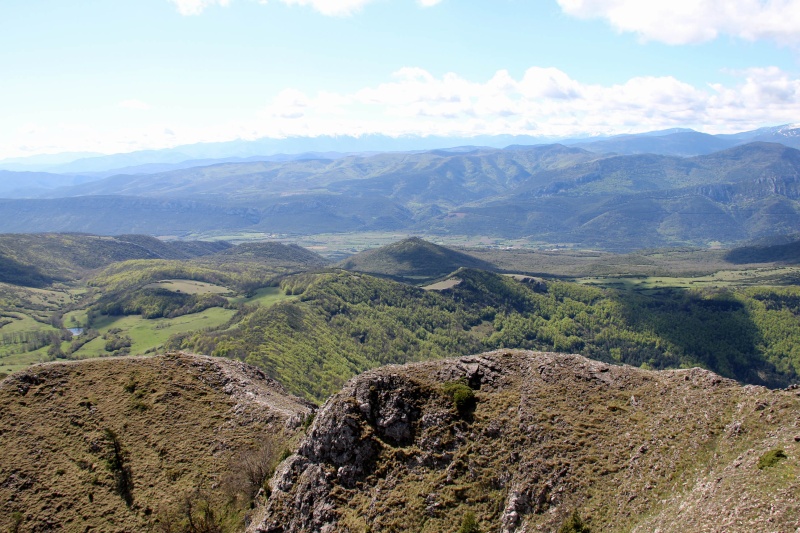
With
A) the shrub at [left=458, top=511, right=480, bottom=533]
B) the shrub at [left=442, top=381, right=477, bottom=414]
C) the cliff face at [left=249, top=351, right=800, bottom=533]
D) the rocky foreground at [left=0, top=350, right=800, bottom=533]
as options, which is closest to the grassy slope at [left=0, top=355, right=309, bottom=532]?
the rocky foreground at [left=0, top=350, right=800, bottom=533]

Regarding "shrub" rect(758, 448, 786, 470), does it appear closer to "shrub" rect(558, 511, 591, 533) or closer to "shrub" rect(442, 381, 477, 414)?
"shrub" rect(558, 511, 591, 533)

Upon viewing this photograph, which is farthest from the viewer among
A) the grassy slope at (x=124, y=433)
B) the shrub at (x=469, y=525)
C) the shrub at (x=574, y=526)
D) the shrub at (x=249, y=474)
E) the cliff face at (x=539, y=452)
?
the grassy slope at (x=124, y=433)

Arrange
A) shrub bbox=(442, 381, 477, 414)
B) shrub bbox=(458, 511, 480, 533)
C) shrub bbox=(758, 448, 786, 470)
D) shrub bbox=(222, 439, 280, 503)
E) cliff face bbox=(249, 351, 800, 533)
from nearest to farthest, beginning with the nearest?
shrub bbox=(758, 448, 786, 470) → cliff face bbox=(249, 351, 800, 533) → shrub bbox=(458, 511, 480, 533) → shrub bbox=(442, 381, 477, 414) → shrub bbox=(222, 439, 280, 503)

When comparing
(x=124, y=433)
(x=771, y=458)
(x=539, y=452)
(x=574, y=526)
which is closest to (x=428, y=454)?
(x=539, y=452)

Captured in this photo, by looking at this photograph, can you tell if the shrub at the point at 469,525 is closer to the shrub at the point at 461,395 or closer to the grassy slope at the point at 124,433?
the shrub at the point at 461,395

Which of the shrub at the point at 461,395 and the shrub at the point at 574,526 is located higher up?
the shrub at the point at 461,395

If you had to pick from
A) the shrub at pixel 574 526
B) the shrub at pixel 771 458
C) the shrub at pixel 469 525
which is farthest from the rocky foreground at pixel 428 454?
the shrub at pixel 469 525
